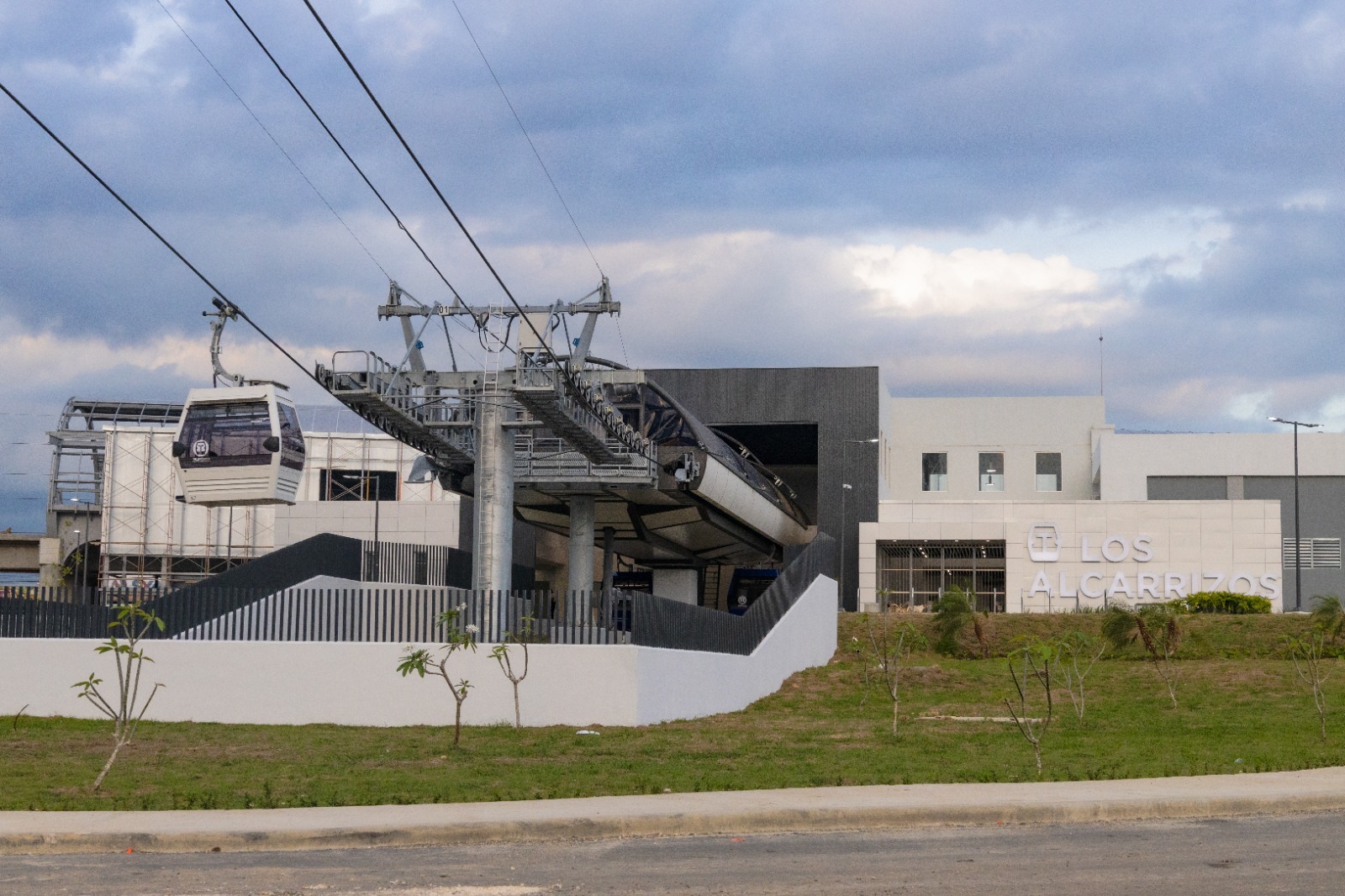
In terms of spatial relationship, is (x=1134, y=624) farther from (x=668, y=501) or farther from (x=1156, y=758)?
(x=1156, y=758)

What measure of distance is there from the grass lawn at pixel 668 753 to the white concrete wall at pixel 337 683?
0.53 m

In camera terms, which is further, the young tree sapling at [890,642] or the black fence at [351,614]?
the young tree sapling at [890,642]

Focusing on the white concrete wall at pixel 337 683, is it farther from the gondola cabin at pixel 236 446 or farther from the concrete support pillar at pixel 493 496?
the gondola cabin at pixel 236 446

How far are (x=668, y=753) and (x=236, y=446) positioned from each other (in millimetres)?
16082

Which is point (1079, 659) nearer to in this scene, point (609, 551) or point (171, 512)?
point (609, 551)

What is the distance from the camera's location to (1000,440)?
7144 centimetres

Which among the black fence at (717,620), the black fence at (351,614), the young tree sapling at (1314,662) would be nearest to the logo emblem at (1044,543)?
the young tree sapling at (1314,662)

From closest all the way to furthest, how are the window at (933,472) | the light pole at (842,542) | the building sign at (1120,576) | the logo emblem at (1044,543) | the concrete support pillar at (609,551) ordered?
the concrete support pillar at (609,551) < the building sign at (1120,576) < the logo emblem at (1044,543) < the light pole at (842,542) < the window at (933,472)

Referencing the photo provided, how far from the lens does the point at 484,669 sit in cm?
2355

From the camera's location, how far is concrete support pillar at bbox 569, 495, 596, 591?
43250mm

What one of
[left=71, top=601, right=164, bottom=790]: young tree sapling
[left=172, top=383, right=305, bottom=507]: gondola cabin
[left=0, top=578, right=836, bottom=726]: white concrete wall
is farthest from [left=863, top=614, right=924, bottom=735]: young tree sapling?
[left=71, top=601, right=164, bottom=790]: young tree sapling

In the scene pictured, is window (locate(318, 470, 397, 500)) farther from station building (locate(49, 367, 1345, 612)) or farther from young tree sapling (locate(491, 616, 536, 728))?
young tree sapling (locate(491, 616, 536, 728))

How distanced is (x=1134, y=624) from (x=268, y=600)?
24854 millimetres

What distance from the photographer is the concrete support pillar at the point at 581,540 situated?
43250 millimetres
